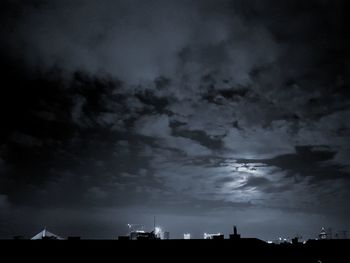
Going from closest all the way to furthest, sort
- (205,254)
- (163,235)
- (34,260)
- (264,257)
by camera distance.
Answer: (34,260)
(205,254)
(264,257)
(163,235)

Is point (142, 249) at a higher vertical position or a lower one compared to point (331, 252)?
higher

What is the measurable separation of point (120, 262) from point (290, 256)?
75.7 ft

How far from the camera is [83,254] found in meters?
27.2

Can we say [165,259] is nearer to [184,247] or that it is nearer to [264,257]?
[184,247]

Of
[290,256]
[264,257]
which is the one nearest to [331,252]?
[290,256]

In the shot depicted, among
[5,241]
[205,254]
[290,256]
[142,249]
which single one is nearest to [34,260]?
[5,241]

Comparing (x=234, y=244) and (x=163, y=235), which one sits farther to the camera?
(x=163, y=235)

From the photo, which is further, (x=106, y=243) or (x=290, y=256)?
(x=290, y=256)

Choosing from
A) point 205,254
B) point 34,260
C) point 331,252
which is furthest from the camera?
point 331,252

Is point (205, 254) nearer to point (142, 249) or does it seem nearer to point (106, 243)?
point (142, 249)

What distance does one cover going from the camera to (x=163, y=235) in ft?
505

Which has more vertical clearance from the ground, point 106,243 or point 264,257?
point 106,243

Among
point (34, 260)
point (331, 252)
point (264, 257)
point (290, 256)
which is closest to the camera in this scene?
point (34, 260)

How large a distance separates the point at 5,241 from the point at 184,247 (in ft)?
54.3
